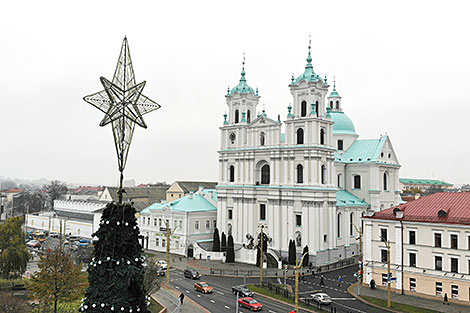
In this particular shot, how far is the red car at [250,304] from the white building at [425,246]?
557 inches

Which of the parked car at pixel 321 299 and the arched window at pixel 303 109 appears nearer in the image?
the parked car at pixel 321 299

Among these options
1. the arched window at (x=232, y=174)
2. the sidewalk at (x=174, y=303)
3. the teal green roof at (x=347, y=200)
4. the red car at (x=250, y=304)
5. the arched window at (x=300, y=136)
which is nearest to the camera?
the sidewalk at (x=174, y=303)

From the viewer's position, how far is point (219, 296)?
38.1 metres

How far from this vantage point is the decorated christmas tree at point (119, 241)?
17.2 meters

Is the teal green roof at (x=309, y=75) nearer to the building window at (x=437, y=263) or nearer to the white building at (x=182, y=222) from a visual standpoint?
the white building at (x=182, y=222)

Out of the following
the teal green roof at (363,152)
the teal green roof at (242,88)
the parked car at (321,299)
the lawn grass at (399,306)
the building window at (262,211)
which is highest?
the teal green roof at (242,88)

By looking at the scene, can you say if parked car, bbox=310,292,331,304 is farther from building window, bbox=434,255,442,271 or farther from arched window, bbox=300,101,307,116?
arched window, bbox=300,101,307,116

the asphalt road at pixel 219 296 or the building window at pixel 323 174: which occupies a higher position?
the building window at pixel 323 174

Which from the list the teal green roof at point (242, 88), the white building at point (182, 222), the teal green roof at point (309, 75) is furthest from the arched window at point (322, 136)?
the white building at point (182, 222)

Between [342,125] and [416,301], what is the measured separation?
41.0m

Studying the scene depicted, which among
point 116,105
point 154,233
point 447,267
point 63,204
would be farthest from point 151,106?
point 63,204

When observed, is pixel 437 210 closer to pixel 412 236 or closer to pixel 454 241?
pixel 412 236

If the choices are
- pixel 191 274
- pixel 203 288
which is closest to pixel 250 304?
pixel 203 288

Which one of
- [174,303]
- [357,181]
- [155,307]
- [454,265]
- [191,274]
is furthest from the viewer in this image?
[357,181]
